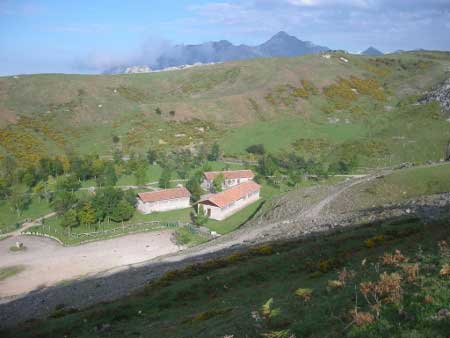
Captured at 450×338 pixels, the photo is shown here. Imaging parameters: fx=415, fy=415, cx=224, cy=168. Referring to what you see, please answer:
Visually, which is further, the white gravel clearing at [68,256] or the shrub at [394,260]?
the white gravel clearing at [68,256]

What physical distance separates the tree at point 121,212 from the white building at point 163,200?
4.20 meters

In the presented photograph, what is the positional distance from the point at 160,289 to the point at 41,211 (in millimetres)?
53589

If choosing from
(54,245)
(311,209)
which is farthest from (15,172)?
(311,209)

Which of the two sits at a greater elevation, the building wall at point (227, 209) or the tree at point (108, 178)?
the tree at point (108, 178)

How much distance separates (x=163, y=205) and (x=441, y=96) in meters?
106

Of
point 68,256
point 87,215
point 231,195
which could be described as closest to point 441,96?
point 231,195

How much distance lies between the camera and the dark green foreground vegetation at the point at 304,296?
478 inches

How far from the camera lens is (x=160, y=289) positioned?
28.7 meters

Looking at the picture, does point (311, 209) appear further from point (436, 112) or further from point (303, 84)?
point (303, 84)

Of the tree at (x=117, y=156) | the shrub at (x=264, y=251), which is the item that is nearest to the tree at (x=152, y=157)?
the tree at (x=117, y=156)

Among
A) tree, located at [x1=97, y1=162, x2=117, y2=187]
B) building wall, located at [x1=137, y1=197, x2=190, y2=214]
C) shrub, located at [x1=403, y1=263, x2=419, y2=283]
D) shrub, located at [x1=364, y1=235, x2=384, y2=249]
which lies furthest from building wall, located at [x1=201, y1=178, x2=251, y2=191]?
shrub, located at [x1=403, y1=263, x2=419, y2=283]

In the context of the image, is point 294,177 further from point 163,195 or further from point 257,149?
point 257,149

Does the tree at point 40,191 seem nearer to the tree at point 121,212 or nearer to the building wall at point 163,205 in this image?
the tree at point 121,212

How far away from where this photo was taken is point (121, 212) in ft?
221
